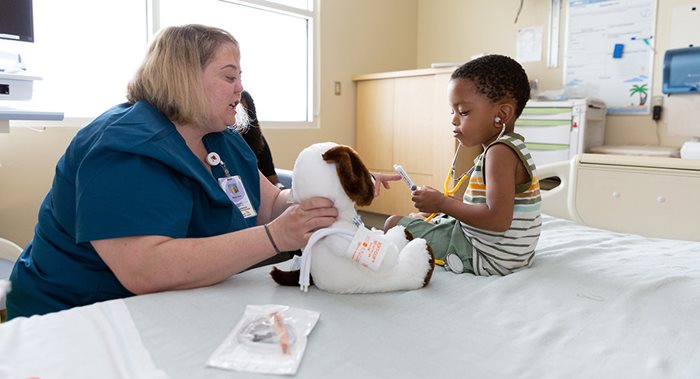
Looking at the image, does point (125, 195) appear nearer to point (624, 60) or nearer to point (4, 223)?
point (4, 223)

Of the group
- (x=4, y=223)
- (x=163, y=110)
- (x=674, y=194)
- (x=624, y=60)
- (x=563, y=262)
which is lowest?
(x=4, y=223)

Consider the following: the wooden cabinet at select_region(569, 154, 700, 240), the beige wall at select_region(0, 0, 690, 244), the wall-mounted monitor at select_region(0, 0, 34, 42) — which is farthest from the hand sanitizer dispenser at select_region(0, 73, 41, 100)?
the wooden cabinet at select_region(569, 154, 700, 240)

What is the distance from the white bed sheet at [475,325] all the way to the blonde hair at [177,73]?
0.38 meters

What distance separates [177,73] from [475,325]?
2.55 feet

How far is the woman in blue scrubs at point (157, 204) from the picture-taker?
32.7 inches

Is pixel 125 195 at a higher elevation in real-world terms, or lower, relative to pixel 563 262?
higher

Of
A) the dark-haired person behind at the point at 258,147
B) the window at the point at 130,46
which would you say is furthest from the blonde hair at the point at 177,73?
the window at the point at 130,46

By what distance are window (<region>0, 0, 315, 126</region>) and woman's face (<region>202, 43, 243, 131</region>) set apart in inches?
51.9

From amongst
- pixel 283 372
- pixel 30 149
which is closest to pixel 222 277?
pixel 283 372

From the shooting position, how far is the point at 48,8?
8.45 ft

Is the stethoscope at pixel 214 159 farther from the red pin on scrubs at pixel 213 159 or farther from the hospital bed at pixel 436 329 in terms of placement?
the hospital bed at pixel 436 329

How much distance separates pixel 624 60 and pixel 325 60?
2.24m

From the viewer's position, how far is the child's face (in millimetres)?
1255

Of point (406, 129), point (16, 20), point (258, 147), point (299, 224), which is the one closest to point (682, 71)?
point (406, 129)
